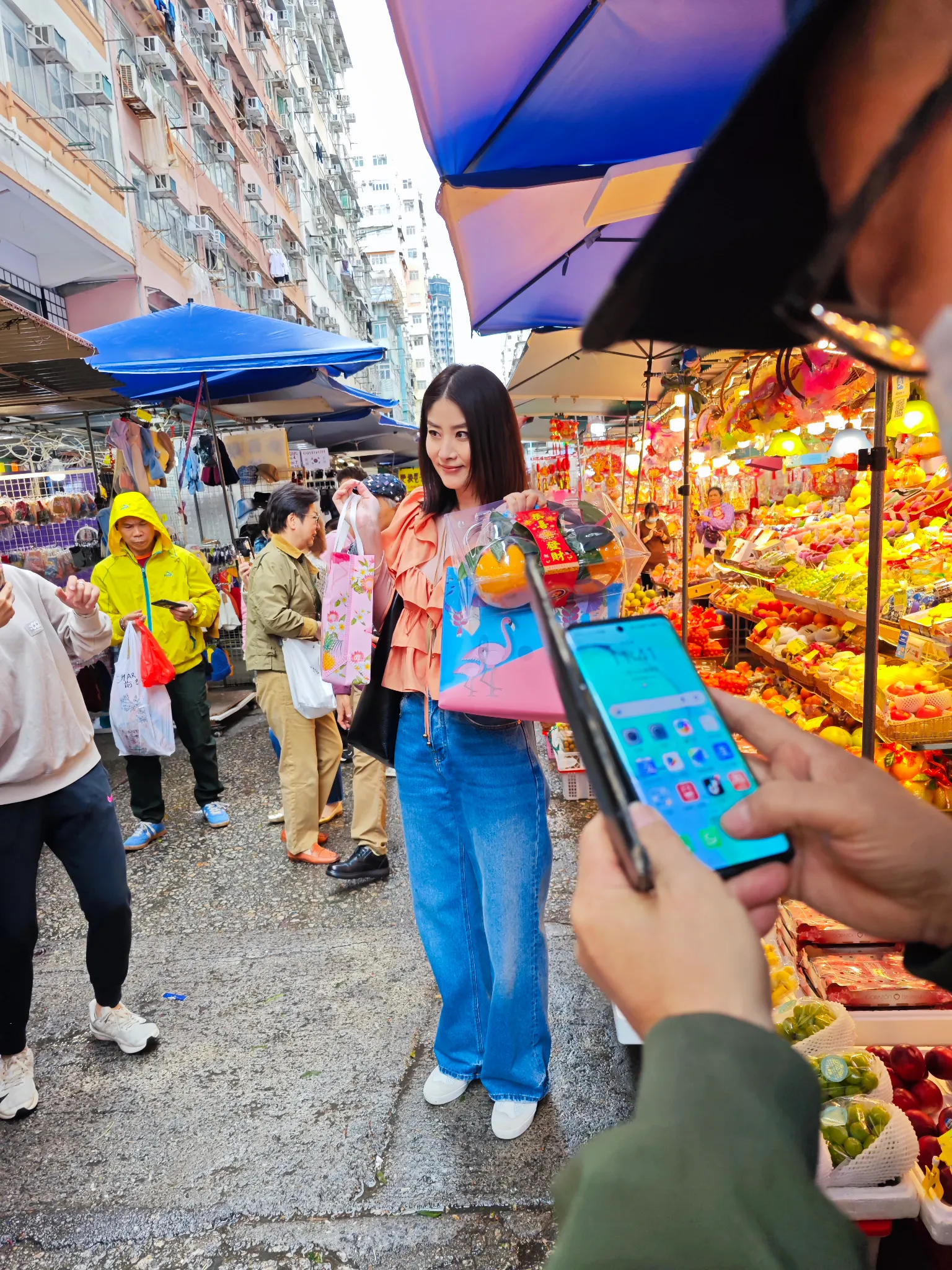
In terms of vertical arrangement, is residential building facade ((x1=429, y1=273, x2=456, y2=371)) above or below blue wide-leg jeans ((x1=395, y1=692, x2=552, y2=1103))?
above

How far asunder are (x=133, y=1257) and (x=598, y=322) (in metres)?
2.59

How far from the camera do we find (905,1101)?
2.15m

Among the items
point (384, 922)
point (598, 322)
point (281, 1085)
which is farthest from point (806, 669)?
point (598, 322)

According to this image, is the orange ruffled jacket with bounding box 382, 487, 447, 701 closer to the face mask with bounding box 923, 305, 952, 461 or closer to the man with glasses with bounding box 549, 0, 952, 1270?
the man with glasses with bounding box 549, 0, 952, 1270

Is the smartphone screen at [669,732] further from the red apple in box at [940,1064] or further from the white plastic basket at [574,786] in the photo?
the white plastic basket at [574,786]

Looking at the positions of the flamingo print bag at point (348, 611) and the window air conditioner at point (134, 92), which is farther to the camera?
the window air conditioner at point (134, 92)

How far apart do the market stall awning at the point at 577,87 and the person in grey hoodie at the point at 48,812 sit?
1.95 meters

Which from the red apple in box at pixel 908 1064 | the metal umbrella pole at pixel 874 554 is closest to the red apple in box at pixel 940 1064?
the red apple in box at pixel 908 1064

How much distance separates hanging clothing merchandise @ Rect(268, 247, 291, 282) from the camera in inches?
965

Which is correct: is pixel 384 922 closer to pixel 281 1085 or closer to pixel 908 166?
pixel 281 1085

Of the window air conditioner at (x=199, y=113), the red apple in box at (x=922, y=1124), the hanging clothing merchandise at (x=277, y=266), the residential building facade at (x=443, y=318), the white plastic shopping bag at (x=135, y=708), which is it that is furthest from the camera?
the residential building facade at (x=443, y=318)

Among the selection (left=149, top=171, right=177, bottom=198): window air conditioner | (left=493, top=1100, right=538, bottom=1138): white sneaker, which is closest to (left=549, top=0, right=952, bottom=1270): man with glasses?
(left=493, top=1100, right=538, bottom=1138): white sneaker

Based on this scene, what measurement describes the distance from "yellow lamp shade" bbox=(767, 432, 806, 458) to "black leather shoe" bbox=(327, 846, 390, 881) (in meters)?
4.10

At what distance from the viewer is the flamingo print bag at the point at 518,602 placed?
1.93 m
